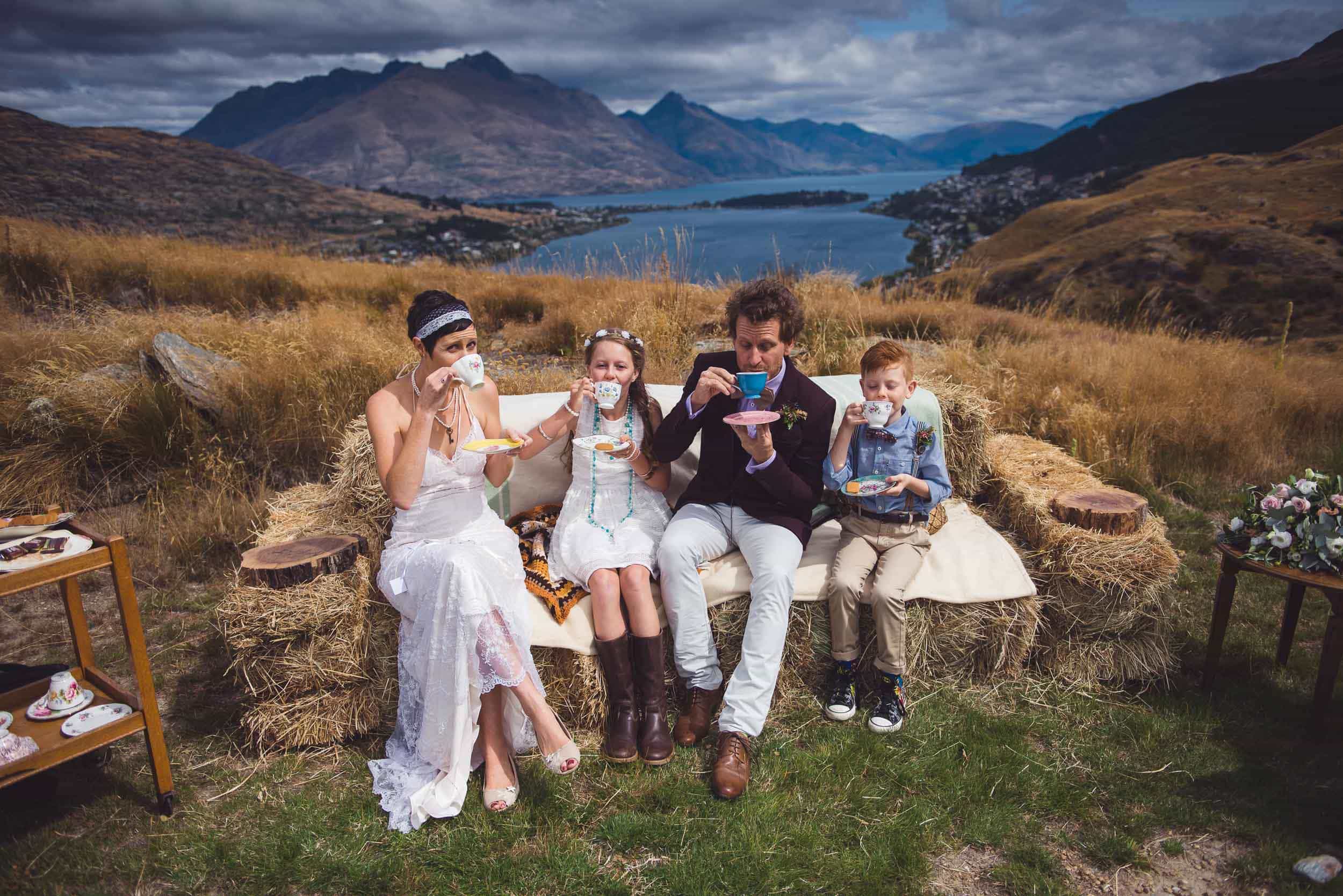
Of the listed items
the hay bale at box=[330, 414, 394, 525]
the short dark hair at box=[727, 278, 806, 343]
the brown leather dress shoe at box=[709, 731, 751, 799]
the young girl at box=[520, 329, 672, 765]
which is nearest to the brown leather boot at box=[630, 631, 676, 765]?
the young girl at box=[520, 329, 672, 765]

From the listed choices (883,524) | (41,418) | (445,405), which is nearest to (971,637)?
(883,524)

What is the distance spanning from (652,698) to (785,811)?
69 centimetres

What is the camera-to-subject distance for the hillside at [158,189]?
14.6 m

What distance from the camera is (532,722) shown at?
9.48 ft

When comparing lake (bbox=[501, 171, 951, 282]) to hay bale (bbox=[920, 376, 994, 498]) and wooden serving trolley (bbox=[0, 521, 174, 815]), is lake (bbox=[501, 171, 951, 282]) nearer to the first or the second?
hay bale (bbox=[920, 376, 994, 498])

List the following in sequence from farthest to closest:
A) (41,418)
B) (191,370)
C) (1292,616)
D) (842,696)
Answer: (191,370)
(41,418)
(1292,616)
(842,696)

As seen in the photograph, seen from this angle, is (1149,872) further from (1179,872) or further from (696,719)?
(696,719)

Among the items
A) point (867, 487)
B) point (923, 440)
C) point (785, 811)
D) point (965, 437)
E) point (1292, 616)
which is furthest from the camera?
point (965, 437)

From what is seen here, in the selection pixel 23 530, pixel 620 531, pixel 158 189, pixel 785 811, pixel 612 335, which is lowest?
pixel 785 811

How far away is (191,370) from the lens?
567cm

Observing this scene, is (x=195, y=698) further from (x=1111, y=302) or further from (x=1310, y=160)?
(x=1310, y=160)

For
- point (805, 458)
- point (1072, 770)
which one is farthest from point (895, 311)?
point (1072, 770)

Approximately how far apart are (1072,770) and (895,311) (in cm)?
729

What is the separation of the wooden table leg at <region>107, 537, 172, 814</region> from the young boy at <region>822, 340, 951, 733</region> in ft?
8.85
